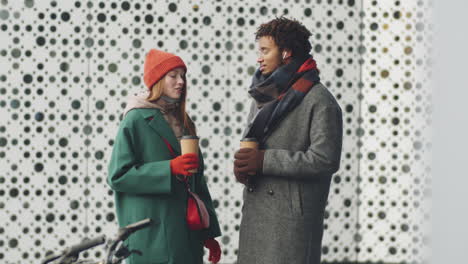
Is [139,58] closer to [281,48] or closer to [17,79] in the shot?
[17,79]

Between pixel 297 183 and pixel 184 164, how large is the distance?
733 mm

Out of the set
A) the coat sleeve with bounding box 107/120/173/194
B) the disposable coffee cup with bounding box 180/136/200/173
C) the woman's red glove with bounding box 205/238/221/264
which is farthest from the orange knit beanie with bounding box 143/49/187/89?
the woman's red glove with bounding box 205/238/221/264

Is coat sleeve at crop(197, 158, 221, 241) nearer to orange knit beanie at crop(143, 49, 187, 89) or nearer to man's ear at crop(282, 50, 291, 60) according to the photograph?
orange knit beanie at crop(143, 49, 187, 89)

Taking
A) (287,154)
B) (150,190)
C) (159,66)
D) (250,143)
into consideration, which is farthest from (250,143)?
(159,66)

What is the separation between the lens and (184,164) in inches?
125

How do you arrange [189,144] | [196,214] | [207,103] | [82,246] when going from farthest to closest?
[207,103]
[196,214]
[189,144]
[82,246]

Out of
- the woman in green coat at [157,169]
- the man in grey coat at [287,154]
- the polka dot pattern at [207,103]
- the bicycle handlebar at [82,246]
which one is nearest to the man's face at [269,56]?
the man in grey coat at [287,154]

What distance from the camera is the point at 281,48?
3.40 meters

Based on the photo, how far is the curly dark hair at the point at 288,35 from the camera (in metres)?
3.38

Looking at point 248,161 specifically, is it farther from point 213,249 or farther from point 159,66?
point 159,66

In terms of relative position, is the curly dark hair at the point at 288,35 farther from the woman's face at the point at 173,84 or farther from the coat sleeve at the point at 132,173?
the coat sleeve at the point at 132,173

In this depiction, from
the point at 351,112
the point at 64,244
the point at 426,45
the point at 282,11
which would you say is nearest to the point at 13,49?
the point at 64,244

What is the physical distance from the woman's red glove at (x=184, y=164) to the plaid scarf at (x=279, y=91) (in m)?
0.48

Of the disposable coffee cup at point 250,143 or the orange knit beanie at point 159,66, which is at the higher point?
the orange knit beanie at point 159,66
